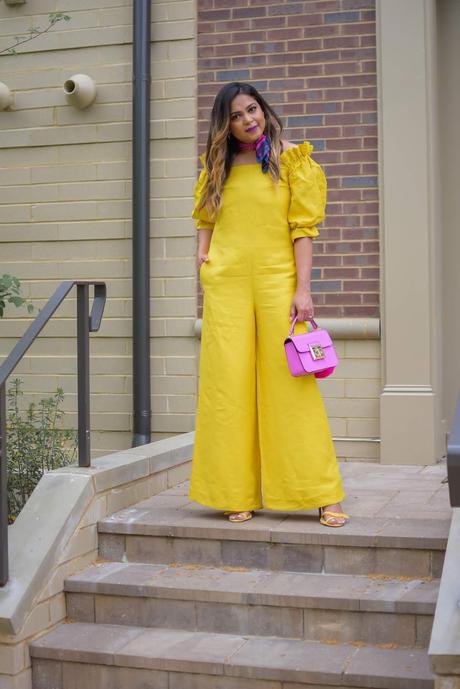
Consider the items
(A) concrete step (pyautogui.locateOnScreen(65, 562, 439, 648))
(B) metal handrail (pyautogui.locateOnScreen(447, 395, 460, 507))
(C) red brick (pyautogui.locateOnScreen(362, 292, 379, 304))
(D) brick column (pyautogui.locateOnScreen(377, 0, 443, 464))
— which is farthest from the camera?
(C) red brick (pyautogui.locateOnScreen(362, 292, 379, 304))

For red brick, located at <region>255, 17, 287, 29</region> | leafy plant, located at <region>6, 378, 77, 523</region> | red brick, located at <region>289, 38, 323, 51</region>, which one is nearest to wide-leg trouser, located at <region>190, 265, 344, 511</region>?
leafy plant, located at <region>6, 378, 77, 523</region>

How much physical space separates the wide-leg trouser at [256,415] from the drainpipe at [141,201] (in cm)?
205

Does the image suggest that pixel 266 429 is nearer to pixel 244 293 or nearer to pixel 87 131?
pixel 244 293

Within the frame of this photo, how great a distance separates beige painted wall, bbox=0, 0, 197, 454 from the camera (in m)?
6.73

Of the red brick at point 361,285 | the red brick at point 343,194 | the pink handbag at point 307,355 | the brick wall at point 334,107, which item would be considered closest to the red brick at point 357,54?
the brick wall at point 334,107

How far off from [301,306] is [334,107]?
2363 millimetres

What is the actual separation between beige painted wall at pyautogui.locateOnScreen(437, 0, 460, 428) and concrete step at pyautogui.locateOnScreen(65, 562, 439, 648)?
2708mm

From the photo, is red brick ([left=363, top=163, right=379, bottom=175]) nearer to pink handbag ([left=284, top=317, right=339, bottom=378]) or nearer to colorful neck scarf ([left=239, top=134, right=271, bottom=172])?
colorful neck scarf ([left=239, top=134, right=271, bottom=172])

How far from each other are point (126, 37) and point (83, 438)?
127 inches

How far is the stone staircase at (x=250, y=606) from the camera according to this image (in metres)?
3.79

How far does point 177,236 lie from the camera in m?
6.73

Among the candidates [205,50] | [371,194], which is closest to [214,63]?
[205,50]

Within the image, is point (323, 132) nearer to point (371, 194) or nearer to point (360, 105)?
point (360, 105)

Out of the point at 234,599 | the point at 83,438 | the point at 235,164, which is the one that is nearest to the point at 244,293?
the point at 235,164
